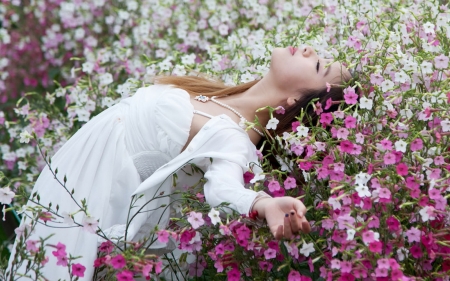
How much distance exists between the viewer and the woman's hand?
204cm

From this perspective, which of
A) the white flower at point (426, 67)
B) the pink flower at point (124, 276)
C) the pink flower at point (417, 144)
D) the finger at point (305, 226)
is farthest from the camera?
the white flower at point (426, 67)

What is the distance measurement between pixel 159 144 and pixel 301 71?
0.60 m

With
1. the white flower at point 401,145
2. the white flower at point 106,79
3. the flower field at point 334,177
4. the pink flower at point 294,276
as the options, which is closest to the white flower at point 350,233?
the flower field at point 334,177

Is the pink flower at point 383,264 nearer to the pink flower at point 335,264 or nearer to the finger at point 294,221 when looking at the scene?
the pink flower at point 335,264

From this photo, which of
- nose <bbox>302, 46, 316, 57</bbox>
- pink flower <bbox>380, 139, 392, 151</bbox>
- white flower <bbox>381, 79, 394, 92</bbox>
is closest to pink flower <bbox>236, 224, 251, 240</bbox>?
pink flower <bbox>380, 139, 392, 151</bbox>

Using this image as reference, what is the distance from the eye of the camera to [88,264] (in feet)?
8.11

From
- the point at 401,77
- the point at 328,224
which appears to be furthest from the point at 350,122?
the point at 328,224

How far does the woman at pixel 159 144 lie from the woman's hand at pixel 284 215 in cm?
25

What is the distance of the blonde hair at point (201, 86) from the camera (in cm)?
288

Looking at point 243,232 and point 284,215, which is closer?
point 284,215

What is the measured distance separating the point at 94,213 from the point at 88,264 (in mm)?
215

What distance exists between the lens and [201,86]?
2932 mm

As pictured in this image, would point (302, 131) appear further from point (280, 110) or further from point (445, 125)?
point (445, 125)

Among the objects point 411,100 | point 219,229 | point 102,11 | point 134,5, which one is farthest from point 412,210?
point 102,11
